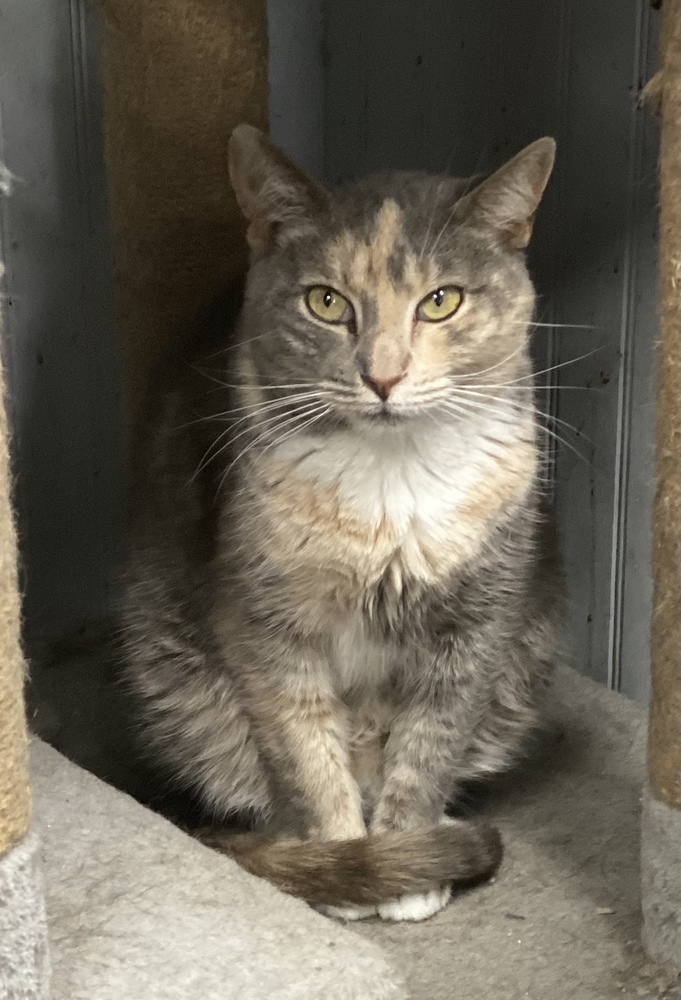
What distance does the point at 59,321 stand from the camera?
1.78m

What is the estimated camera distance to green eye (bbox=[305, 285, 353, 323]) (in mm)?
1110

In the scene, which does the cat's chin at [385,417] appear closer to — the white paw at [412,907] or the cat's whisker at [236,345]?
the cat's whisker at [236,345]

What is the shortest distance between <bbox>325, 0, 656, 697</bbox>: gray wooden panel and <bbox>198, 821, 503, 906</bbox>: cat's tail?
0.56m

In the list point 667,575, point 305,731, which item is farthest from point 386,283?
point 305,731

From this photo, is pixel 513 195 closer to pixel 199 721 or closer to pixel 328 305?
pixel 328 305

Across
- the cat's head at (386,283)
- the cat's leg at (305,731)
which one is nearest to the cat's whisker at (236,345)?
the cat's head at (386,283)

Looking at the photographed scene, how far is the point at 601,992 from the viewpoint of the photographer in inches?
39.2

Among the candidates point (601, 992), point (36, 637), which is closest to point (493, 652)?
point (601, 992)

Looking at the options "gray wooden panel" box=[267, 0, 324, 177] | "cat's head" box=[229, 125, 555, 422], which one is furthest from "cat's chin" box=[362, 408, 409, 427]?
"gray wooden panel" box=[267, 0, 324, 177]

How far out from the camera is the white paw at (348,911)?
115 cm

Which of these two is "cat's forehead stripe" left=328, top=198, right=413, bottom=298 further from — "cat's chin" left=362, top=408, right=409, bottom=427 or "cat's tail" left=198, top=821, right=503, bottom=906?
"cat's tail" left=198, top=821, right=503, bottom=906

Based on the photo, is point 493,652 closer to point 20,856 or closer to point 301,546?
point 301,546

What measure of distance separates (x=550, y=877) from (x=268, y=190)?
86cm

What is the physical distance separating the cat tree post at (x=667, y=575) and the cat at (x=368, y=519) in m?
0.22
